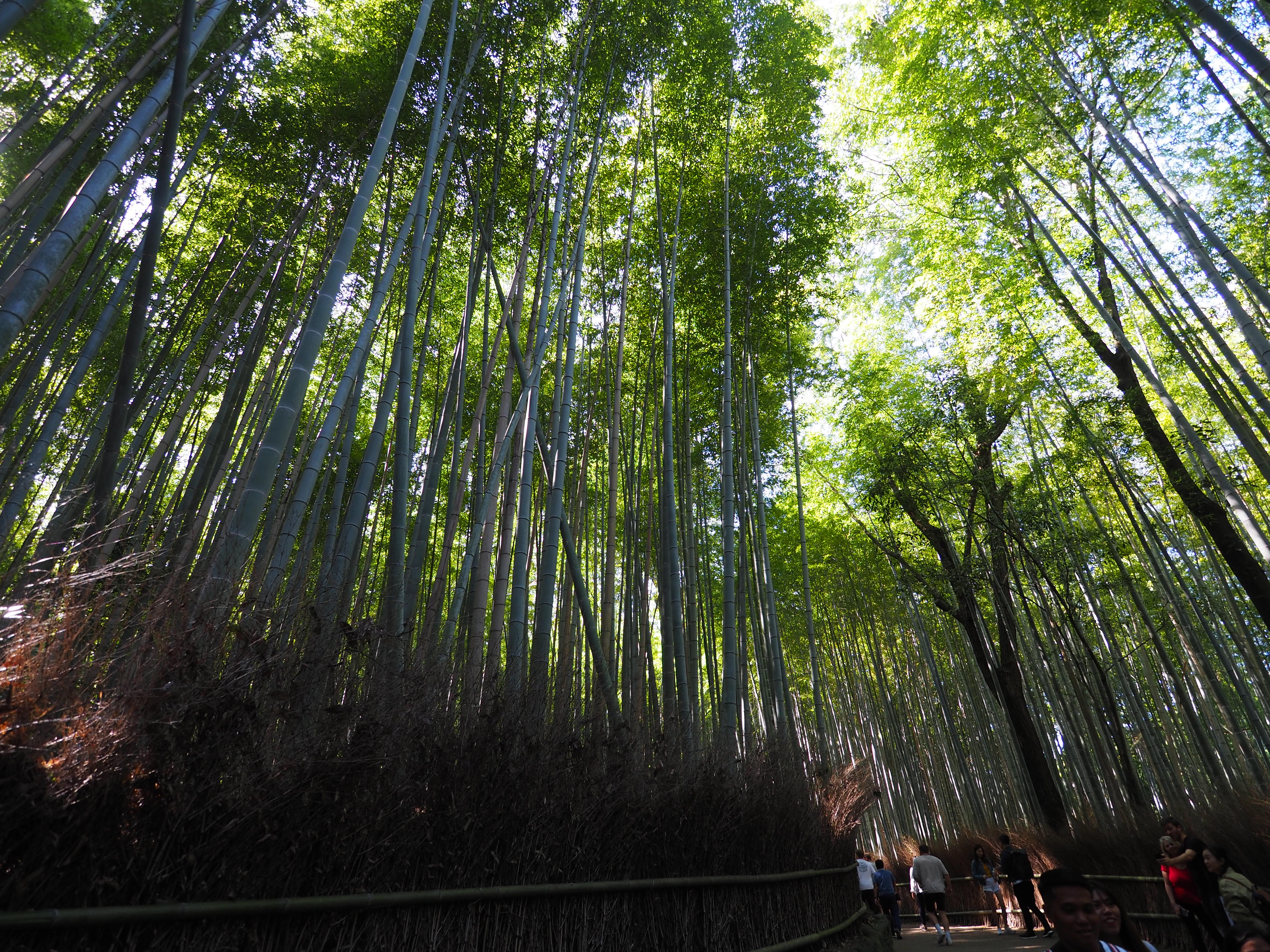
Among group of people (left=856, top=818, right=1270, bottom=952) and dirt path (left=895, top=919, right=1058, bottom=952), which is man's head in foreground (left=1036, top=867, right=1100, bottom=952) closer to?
group of people (left=856, top=818, right=1270, bottom=952)

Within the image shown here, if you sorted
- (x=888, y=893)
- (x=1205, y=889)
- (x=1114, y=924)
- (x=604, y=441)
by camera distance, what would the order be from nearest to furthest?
(x=1114, y=924) → (x=1205, y=889) → (x=888, y=893) → (x=604, y=441)

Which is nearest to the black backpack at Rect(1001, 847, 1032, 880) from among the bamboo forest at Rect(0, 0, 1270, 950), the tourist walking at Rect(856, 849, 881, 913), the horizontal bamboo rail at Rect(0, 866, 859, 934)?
the bamboo forest at Rect(0, 0, 1270, 950)

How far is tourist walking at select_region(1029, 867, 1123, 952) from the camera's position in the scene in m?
1.40

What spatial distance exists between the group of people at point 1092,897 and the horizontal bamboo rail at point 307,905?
144cm

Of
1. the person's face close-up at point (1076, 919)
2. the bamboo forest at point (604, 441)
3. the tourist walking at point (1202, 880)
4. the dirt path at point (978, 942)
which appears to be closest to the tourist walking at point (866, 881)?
the dirt path at point (978, 942)

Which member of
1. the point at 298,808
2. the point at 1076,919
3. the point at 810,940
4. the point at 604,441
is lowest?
the point at 810,940

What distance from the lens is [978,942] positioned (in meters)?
6.40

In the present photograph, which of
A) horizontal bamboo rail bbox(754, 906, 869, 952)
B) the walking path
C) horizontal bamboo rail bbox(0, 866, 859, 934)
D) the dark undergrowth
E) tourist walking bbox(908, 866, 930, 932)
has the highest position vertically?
the dark undergrowth

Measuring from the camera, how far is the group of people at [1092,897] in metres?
1.44

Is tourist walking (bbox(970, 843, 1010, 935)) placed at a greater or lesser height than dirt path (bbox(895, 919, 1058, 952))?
greater

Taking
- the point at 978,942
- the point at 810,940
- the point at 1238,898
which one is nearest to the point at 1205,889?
the point at 1238,898

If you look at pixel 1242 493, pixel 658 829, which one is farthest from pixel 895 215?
pixel 658 829

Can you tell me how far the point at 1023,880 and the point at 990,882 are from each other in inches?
67.9

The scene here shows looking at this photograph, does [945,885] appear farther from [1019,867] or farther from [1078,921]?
[1078,921]
